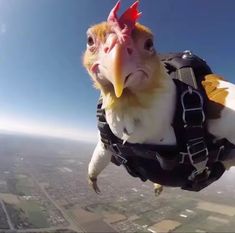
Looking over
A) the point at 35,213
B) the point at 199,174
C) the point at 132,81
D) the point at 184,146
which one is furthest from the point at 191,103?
the point at 35,213

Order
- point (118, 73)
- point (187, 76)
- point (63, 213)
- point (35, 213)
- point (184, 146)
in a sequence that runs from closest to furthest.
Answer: point (118, 73), point (184, 146), point (187, 76), point (35, 213), point (63, 213)

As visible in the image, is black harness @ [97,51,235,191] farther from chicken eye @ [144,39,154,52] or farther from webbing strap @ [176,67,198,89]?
chicken eye @ [144,39,154,52]

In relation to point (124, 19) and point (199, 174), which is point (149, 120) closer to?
point (124, 19)

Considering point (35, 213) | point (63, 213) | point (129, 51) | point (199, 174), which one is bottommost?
point (35, 213)

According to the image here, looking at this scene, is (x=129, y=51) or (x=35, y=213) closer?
(x=129, y=51)

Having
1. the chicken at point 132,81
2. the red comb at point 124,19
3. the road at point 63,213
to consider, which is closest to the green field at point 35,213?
the road at point 63,213

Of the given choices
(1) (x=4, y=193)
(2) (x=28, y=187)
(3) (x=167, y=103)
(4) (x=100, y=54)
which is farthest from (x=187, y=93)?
(2) (x=28, y=187)
